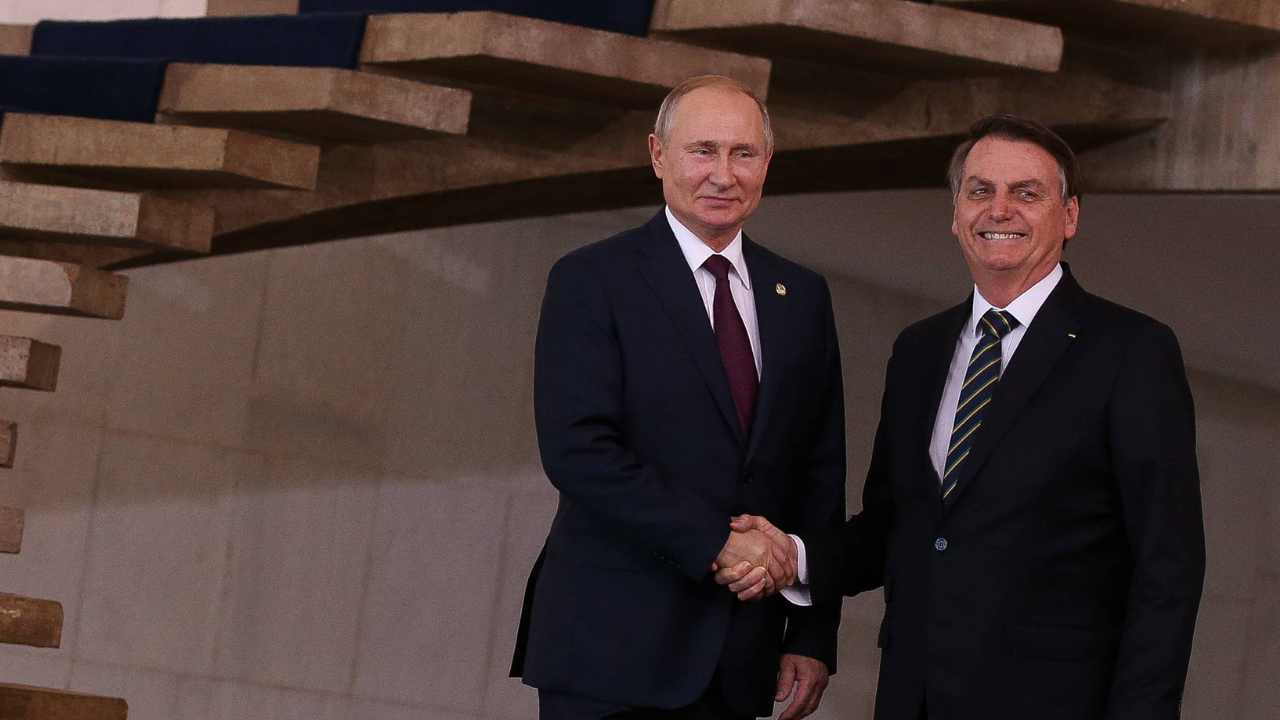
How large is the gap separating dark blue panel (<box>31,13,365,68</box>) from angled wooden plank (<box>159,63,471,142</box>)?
12 centimetres

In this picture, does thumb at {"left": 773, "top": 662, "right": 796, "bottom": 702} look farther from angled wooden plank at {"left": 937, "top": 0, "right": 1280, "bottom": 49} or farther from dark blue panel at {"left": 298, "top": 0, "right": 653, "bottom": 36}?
angled wooden plank at {"left": 937, "top": 0, "right": 1280, "bottom": 49}

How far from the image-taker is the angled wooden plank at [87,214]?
2713mm

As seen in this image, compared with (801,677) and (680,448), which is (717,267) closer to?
(680,448)

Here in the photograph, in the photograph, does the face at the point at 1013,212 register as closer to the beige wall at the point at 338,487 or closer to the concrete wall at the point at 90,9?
the beige wall at the point at 338,487

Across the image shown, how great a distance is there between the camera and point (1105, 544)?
192 cm

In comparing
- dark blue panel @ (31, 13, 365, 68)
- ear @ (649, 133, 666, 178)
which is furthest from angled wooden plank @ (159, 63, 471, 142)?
ear @ (649, 133, 666, 178)

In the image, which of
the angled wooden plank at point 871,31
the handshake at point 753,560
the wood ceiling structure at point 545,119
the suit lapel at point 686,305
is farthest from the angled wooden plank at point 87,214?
the handshake at point 753,560

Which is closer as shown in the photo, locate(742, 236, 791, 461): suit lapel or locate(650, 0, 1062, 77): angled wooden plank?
locate(742, 236, 791, 461): suit lapel

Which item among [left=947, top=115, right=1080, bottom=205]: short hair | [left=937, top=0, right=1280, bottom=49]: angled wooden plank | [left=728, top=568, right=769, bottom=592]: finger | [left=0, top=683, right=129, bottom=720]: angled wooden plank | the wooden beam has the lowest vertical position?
[left=0, top=683, right=129, bottom=720]: angled wooden plank

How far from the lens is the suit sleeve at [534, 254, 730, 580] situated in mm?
1940

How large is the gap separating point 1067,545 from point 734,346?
1.71 feet

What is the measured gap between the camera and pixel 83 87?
9.93 feet

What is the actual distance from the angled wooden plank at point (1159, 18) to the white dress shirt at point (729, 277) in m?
1.00

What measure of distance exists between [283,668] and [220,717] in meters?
0.23
